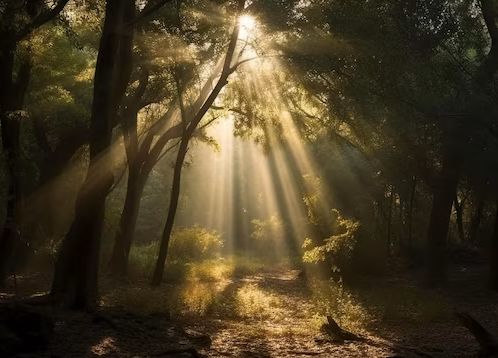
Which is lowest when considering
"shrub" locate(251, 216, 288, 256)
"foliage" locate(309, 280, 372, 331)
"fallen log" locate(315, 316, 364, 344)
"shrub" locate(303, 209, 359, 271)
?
"fallen log" locate(315, 316, 364, 344)

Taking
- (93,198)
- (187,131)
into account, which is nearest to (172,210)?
(187,131)

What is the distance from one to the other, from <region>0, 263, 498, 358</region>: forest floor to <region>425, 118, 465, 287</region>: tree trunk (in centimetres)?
91

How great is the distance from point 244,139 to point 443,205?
996 centimetres

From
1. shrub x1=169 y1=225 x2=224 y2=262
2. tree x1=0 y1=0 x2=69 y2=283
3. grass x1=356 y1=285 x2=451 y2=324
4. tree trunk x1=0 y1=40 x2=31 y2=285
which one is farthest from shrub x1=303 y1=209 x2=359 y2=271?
shrub x1=169 y1=225 x2=224 y2=262

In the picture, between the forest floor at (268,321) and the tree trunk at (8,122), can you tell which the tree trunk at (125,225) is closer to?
the forest floor at (268,321)

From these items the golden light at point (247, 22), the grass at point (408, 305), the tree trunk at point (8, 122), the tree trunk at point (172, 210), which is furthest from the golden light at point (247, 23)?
the grass at point (408, 305)

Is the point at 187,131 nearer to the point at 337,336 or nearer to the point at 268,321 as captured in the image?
the point at 268,321

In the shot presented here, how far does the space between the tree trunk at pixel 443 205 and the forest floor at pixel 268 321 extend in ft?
3.00

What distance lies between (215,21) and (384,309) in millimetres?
9564

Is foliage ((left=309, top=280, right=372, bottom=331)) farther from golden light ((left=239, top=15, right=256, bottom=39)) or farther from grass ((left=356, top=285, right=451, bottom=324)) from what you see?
golden light ((left=239, top=15, right=256, bottom=39))

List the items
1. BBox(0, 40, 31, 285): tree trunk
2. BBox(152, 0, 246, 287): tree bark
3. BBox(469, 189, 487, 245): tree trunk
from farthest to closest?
BBox(469, 189, 487, 245): tree trunk → BBox(152, 0, 246, 287): tree bark → BBox(0, 40, 31, 285): tree trunk

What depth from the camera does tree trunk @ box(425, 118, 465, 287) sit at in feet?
58.3

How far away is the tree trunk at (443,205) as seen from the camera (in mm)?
17781

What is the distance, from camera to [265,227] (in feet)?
134
